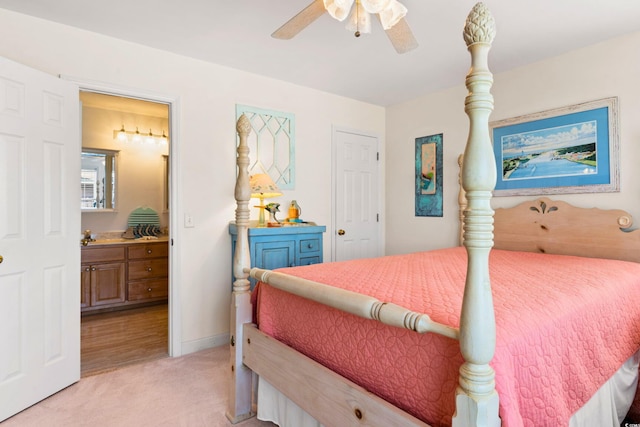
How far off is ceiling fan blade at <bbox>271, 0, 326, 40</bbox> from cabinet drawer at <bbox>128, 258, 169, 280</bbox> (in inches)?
129

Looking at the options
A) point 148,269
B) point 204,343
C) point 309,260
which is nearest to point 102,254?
point 148,269

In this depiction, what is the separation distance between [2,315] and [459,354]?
2365 millimetres

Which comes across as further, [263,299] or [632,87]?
[632,87]

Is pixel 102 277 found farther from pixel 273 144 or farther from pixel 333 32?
pixel 333 32

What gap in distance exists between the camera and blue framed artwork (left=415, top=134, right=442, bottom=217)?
372 centimetres

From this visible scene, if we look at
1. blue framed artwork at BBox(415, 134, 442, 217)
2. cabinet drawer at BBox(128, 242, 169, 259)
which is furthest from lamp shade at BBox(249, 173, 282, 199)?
cabinet drawer at BBox(128, 242, 169, 259)

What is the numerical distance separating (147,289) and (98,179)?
152 centimetres

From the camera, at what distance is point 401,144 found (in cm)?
411

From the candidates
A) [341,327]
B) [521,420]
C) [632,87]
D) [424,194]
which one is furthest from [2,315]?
[632,87]

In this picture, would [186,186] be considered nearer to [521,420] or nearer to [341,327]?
[341,327]

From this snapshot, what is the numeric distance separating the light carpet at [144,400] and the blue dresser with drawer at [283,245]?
80 cm

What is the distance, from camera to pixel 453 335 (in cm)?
92

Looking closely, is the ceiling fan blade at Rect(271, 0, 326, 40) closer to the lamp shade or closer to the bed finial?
the bed finial

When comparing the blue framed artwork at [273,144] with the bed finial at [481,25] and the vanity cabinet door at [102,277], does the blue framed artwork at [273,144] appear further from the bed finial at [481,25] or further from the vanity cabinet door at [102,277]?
the bed finial at [481,25]
